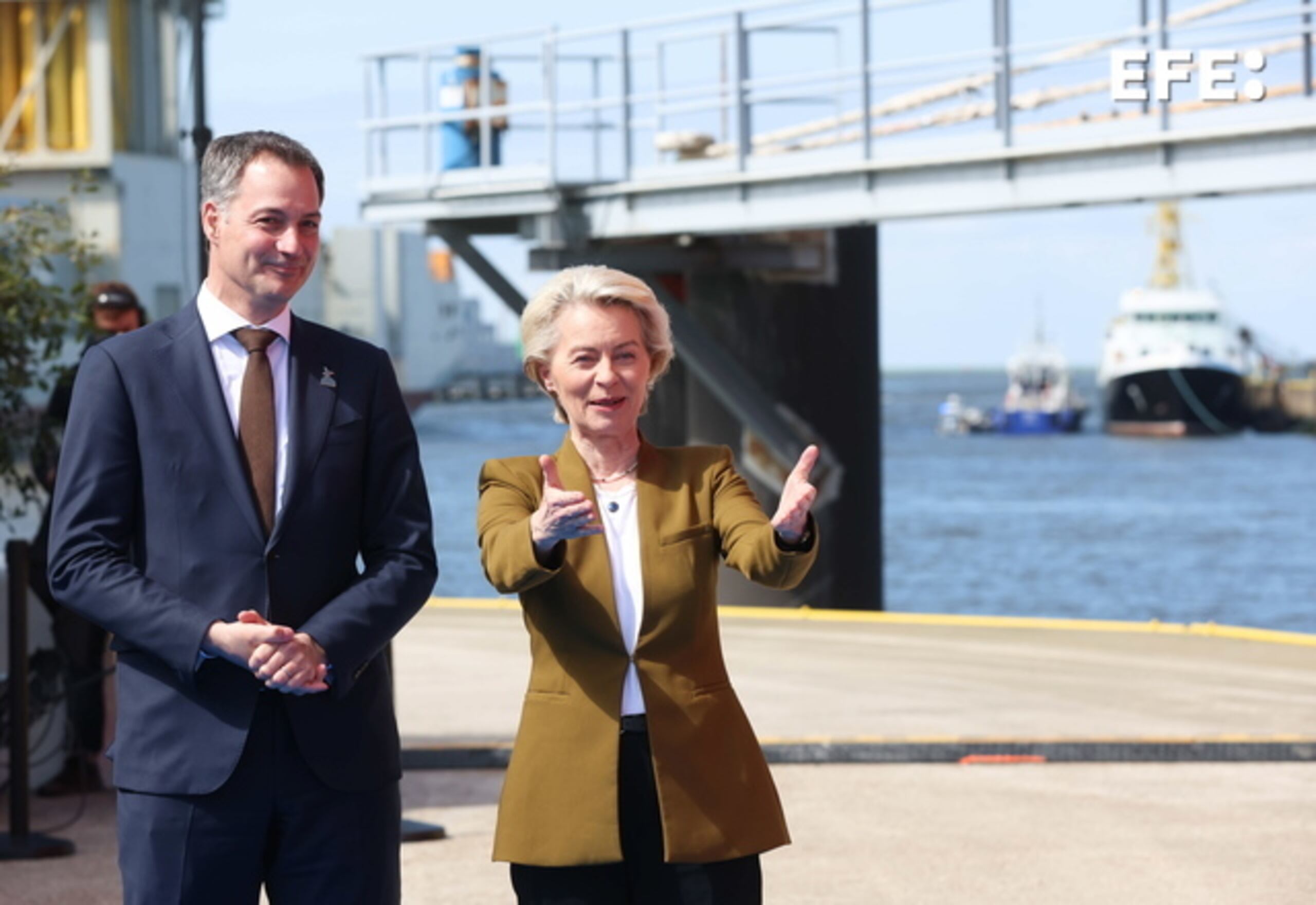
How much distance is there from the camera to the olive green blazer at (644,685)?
4.08 metres

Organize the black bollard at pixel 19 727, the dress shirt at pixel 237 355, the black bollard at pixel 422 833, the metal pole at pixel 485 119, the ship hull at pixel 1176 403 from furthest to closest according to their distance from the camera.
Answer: the ship hull at pixel 1176 403, the metal pole at pixel 485 119, the black bollard at pixel 422 833, the black bollard at pixel 19 727, the dress shirt at pixel 237 355

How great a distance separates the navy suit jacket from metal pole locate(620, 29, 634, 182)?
14236 millimetres

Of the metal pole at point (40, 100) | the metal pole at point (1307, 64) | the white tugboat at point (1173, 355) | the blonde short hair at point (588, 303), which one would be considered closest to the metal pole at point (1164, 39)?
the metal pole at point (1307, 64)

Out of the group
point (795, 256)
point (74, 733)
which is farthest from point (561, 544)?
point (795, 256)

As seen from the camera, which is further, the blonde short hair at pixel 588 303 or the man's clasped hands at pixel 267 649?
the blonde short hair at pixel 588 303

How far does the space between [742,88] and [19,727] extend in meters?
10.8

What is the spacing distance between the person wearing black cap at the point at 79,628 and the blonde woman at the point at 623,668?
4494 millimetres

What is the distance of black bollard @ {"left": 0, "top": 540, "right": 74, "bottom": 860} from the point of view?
25.1 ft

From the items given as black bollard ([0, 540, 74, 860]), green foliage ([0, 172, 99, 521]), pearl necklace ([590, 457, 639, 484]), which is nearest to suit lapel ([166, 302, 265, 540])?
pearl necklace ([590, 457, 639, 484])

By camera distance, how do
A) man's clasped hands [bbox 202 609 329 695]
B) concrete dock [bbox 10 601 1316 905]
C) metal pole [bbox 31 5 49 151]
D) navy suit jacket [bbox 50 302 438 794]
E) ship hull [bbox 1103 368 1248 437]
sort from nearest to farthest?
man's clasped hands [bbox 202 609 329 695]
navy suit jacket [bbox 50 302 438 794]
concrete dock [bbox 10 601 1316 905]
metal pole [bbox 31 5 49 151]
ship hull [bbox 1103 368 1248 437]

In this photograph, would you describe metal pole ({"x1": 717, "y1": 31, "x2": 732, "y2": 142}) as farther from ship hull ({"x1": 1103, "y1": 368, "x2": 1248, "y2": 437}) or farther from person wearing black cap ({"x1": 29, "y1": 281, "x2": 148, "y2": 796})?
ship hull ({"x1": 1103, "y1": 368, "x2": 1248, "y2": 437})

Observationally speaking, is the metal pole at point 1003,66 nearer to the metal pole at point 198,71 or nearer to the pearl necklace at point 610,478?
the metal pole at point 198,71

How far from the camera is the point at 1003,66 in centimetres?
1584

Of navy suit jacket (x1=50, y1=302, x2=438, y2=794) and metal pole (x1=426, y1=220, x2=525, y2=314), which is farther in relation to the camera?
metal pole (x1=426, y1=220, x2=525, y2=314)
